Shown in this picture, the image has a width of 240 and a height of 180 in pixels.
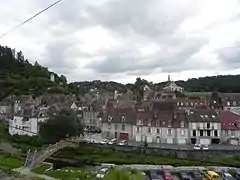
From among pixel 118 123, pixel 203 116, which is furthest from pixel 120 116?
pixel 203 116

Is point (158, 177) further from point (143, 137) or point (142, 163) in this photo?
point (143, 137)

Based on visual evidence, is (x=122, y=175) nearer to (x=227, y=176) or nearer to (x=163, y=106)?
(x=227, y=176)

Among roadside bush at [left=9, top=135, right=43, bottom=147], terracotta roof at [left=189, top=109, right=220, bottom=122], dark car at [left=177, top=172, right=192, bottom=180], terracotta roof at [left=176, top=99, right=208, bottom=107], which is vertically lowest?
dark car at [left=177, top=172, right=192, bottom=180]

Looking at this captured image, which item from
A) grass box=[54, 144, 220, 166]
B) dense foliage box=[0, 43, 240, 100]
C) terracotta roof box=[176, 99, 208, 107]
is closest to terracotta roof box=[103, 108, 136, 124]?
grass box=[54, 144, 220, 166]

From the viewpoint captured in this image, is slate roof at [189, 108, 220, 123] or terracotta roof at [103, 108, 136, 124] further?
terracotta roof at [103, 108, 136, 124]

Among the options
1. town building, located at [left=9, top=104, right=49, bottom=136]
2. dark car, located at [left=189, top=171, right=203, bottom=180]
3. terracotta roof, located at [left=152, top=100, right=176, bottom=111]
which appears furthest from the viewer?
town building, located at [left=9, top=104, right=49, bottom=136]

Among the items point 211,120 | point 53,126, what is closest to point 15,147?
point 53,126

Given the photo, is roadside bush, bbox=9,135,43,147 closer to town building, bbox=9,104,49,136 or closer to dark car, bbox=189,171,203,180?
town building, bbox=9,104,49,136
